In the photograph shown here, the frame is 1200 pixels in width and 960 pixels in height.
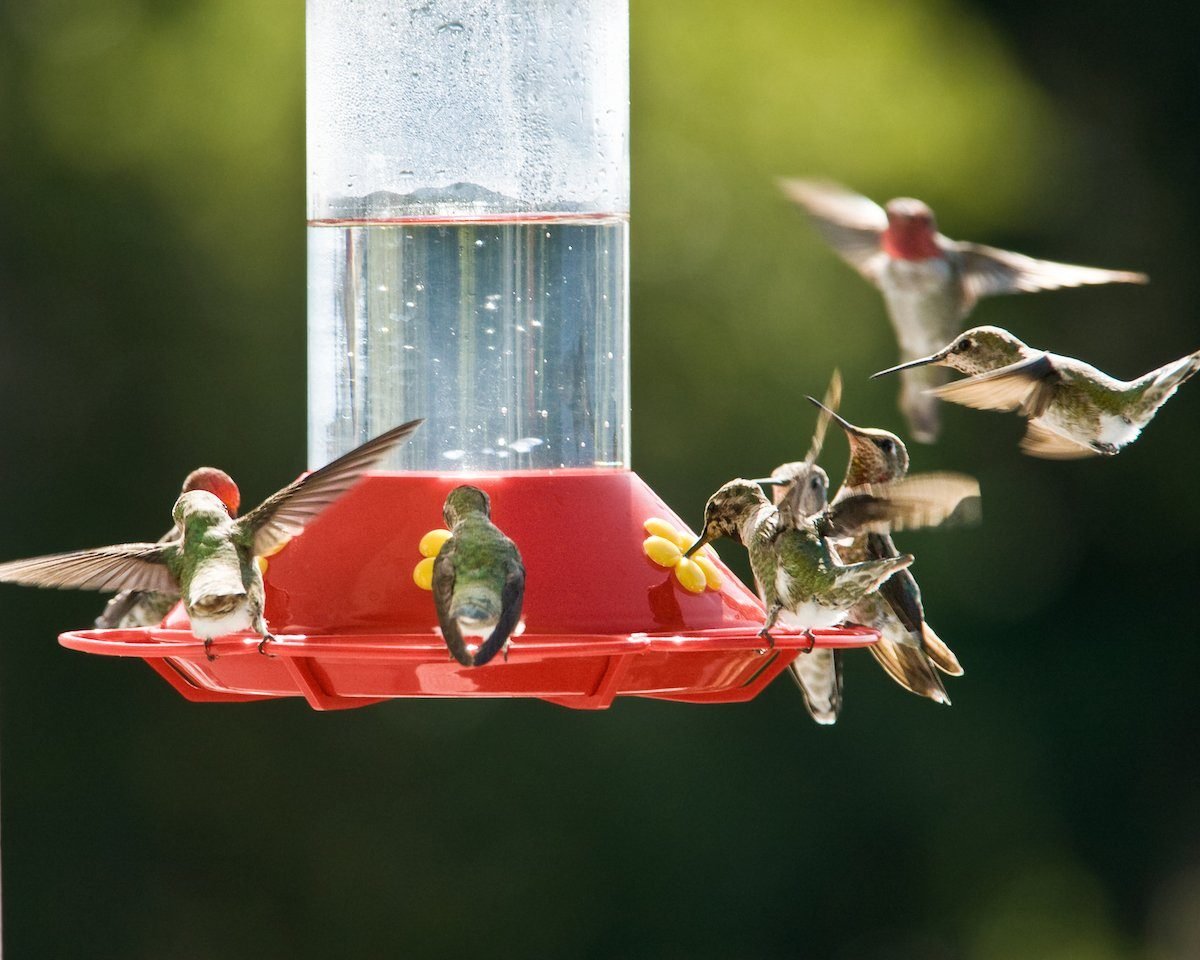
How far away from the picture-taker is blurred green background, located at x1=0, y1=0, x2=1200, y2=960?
9156mm

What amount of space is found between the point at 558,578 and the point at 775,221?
6426 millimetres

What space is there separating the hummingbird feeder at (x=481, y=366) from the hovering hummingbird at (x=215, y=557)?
70 mm

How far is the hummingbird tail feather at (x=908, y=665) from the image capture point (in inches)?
190

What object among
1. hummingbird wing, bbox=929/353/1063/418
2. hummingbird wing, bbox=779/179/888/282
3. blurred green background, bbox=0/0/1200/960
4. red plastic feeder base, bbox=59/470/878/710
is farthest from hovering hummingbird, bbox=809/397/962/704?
blurred green background, bbox=0/0/1200/960

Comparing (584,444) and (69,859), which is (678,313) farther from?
(584,444)

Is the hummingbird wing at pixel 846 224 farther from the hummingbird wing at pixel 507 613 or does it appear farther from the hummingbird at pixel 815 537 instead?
the hummingbird wing at pixel 507 613

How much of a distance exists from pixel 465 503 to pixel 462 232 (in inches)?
32.4

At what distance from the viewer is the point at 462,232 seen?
159 inches

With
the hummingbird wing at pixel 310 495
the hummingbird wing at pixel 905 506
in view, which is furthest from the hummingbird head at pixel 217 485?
the hummingbird wing at pixel 905 506

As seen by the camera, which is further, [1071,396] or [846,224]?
[846,224]

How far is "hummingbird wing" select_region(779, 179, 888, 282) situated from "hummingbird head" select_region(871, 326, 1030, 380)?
54.4 inches

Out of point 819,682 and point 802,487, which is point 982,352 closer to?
point 802,487

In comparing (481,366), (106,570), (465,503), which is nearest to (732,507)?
(481,366)

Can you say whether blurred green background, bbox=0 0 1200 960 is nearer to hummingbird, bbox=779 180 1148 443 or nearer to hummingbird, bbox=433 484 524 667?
hummingbird, bbox=779 180 1148 443
